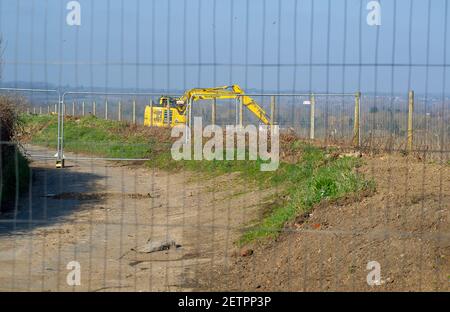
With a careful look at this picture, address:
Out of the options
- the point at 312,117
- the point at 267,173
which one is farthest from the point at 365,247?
the point at 267,173

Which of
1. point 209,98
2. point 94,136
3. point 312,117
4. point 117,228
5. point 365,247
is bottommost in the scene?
point 117,228

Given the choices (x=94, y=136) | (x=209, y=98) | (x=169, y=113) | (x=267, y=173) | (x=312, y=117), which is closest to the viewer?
(x=312, y=117)

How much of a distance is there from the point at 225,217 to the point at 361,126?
2.37 metres

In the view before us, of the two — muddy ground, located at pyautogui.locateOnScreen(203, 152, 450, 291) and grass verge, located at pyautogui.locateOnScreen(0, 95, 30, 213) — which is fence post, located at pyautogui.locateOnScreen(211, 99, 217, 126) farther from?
muddy ground, located at pyautogui.locateOnScreen(203, 152, 450, 291)

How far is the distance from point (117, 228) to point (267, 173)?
3.55m

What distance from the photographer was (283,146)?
47.9ft

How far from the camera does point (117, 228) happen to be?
10922 mm

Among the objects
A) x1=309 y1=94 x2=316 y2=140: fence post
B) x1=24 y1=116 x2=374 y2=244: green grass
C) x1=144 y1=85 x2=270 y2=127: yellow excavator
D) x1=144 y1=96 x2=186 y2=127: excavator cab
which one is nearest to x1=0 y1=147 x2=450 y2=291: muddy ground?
x1=24 y1=116 x2=374 y2=244: green grass

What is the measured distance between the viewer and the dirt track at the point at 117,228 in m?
8.31

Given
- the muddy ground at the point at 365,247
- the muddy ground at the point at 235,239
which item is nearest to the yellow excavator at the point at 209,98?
the muddy ground at the point at 235,239

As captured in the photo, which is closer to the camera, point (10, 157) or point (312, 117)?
point (10, 157)

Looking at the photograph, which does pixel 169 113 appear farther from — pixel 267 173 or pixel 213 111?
pixel 213 111

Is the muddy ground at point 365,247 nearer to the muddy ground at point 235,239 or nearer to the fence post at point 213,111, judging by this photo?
the muddy ground at point 235,239
